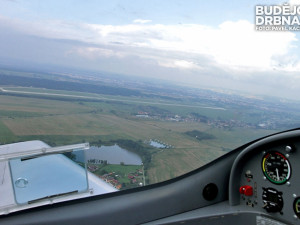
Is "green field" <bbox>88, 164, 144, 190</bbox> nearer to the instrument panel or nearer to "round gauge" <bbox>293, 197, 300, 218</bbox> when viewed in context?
the instrument panel

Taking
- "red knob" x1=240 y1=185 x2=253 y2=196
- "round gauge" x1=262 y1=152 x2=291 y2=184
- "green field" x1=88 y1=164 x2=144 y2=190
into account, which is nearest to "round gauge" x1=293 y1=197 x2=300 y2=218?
"round gauge" x1=262 y1=152 x2=291 y2=184

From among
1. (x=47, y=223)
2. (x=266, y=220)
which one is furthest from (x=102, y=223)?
(x=266, y=220)

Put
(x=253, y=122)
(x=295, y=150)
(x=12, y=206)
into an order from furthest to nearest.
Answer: (x=253, y=122), (x=295, y=150), (x=12, y=206)

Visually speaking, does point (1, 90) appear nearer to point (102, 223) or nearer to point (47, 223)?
point (47, 223)

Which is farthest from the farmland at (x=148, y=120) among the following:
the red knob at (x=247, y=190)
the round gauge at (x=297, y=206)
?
the round gauge at (x=297, y=206)

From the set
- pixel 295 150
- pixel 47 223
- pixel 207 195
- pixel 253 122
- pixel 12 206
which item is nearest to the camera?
pixel 12 206

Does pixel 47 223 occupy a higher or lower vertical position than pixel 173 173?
lower

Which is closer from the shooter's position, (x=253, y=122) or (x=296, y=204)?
(x=296, y=204)

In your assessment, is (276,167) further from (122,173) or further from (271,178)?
(122,173)

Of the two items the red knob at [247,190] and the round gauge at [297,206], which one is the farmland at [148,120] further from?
the round gauge at [297,206]
